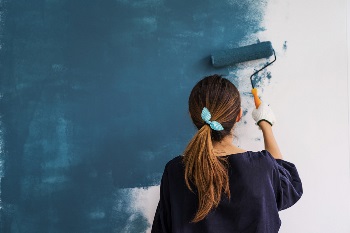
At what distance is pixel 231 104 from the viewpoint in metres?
1.25

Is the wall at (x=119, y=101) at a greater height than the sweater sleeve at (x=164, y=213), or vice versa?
the wall at (x=119, y=101)

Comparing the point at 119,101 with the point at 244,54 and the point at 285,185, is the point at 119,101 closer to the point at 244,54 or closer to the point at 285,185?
the point at 244,54

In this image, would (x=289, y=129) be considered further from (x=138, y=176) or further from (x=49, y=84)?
(x=49, y=84)

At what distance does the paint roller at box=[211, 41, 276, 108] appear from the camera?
5.60 feet

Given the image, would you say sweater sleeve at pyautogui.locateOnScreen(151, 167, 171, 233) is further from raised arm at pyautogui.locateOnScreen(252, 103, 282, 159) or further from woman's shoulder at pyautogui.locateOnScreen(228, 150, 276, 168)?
raised arm at pyautogui.locateOnScreen(252, 103, 282, 159)

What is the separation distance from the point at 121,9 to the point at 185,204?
3.08 ft

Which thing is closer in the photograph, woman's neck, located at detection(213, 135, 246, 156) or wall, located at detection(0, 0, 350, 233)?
woman's neck, located at detection(213, 135, 246, 156)

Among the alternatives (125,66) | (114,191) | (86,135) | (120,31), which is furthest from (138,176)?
(120,31)

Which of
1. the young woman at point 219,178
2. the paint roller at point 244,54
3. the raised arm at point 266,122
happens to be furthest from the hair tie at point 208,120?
the paint roller at point 244,54

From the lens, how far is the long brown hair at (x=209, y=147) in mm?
1220

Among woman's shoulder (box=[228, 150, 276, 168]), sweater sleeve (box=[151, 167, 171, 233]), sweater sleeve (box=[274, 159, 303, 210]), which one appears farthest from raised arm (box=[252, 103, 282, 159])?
sweater sleeve (box=[151, 167, 171, 233])

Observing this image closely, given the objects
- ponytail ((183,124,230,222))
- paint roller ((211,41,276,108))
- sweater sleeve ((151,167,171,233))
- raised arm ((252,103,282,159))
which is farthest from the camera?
paint roller ((211,41,276,108))

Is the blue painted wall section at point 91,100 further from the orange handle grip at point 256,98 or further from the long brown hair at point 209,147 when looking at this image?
the long brown hair at point 209,147

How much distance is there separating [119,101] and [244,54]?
555mm
